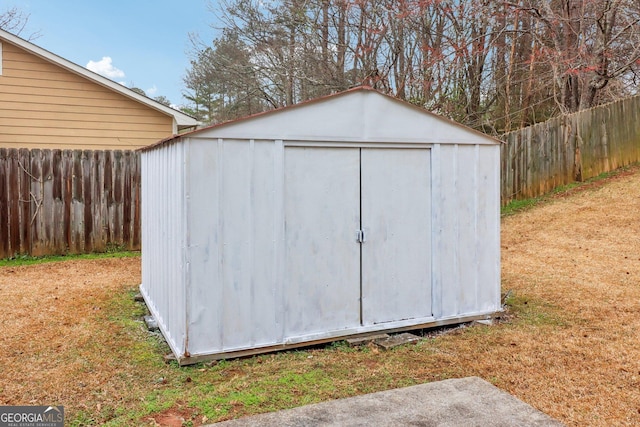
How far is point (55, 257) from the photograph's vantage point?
8.99 meters

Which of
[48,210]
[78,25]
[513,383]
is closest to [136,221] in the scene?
[48,210]

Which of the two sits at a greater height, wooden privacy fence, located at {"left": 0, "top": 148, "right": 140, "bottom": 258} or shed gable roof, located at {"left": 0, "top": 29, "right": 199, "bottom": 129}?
shed gable roof, located at {"left": 0, "top": 29, "right": 199, "bottom": 129}

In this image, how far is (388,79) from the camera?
13.8 m

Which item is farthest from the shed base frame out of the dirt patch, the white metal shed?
the dirt patch

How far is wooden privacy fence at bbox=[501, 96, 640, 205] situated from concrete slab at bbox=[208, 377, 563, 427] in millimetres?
9444

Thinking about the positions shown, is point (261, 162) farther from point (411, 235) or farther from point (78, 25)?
point (78, 25)

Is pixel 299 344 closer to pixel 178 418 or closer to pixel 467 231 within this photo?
pixel 178 418

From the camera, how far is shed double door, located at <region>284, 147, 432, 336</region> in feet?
14.7

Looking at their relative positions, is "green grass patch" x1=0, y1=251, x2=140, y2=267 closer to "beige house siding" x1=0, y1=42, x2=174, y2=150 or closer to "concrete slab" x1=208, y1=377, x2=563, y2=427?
"beige house siding" x1=0, y1=42, x2=174, y2=150

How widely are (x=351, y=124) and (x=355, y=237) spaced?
3.35 feet

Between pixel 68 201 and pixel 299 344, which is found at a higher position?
pixel 68 201

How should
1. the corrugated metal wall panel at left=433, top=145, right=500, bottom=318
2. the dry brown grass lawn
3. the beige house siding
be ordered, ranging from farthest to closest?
the beige house siding
the corrugated metal wall panel at left=433, top=145, right=500, bottom=318
the dry brown grass lawn

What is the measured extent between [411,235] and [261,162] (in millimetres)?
1647

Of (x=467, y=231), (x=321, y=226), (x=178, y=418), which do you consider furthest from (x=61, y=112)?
(x=178, y=418)
